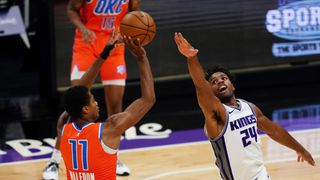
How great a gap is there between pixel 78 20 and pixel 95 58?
464mm

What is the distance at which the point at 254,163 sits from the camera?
5410 millimetres

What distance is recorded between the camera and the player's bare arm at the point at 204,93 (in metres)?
4.91

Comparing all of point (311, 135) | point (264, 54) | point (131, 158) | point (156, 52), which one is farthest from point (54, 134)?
point (264, 54)

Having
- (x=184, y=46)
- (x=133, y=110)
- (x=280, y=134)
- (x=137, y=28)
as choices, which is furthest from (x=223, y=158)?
(x=137, y=28)

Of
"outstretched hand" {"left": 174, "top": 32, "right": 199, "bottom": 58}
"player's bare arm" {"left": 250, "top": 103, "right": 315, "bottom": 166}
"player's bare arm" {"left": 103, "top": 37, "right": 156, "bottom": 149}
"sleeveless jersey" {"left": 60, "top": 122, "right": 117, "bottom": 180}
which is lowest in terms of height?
"player's bare arm" {"left": 250, "top": 103, "right": 315, "bottom": 166}

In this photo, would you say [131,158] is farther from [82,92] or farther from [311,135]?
[82,92]

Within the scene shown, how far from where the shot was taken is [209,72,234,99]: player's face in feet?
18.2

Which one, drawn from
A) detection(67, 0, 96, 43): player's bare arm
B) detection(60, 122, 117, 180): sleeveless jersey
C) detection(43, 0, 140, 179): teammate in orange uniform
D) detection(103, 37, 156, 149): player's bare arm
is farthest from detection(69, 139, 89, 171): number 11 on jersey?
detection(43, 0, 140, 179): teammate in orange uniform

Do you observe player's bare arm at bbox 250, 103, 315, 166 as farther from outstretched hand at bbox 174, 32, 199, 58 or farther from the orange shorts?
the orange shorts

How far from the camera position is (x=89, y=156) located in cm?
495

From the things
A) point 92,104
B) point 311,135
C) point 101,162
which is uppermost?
point 92,104

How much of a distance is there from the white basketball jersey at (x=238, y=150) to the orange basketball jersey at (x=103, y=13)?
2.84m

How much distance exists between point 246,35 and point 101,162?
22.2ft

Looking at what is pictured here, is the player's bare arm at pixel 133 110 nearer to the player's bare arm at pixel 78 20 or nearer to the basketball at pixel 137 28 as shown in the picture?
the basketball at pixel 137 28
